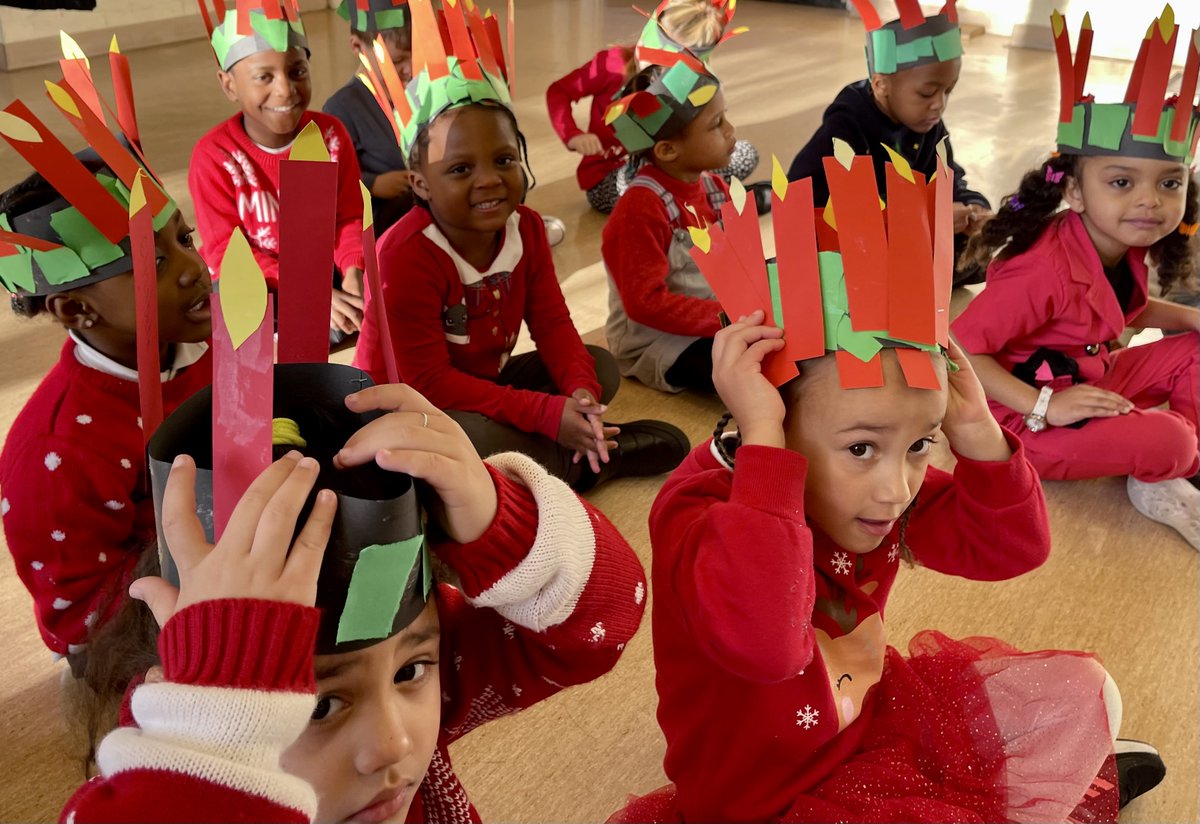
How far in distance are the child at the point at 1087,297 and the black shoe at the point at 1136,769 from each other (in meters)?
0.66

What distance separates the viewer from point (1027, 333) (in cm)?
189

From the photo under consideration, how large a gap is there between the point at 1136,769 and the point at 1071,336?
871mm

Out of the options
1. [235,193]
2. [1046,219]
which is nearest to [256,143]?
[235,193]

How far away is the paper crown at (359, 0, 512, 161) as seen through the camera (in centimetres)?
171

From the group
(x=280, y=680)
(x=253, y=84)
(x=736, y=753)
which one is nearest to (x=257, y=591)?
(x=280, y=680)

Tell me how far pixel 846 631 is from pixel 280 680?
27.0 inches

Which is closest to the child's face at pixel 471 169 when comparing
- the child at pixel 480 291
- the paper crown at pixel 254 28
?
the child at pixel 480 291

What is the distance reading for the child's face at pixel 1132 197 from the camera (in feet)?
5.88

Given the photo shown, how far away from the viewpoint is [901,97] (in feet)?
7.89

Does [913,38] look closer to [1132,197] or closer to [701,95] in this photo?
[701,95]

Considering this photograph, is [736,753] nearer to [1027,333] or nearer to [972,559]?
[972,559]

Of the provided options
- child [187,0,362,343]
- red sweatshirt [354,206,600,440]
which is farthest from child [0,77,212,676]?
child [187,0,362,343]

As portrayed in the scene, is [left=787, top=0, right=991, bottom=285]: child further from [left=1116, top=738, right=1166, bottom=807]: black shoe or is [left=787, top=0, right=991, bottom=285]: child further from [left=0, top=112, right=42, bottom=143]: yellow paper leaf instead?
[left=0, top=112, right=42, bottom=143]: yellow paper leaf

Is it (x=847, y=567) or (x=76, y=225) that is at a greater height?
(x=76, y=225)
